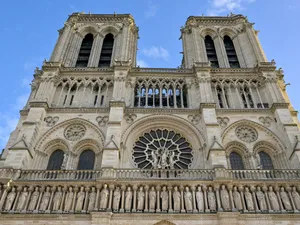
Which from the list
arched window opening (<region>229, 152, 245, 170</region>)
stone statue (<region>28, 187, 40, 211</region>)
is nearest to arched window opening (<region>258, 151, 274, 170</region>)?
arched window opening (<region>229, 152, 245, 170</region>)

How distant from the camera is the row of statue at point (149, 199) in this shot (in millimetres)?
14875

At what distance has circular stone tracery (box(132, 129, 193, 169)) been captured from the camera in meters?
18.3

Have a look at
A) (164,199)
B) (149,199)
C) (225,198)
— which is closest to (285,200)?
(225,198)

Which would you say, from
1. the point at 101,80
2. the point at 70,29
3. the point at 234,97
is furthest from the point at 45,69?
the point at 234,97

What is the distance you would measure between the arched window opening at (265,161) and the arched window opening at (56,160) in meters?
12.4

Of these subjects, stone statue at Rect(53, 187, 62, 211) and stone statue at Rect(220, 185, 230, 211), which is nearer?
stone statue at Rect(220, 185, 230, 211)

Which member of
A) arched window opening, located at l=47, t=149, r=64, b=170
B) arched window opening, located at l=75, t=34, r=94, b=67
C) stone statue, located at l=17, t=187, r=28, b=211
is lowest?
stone statue, located at l=17, t=187, r=28, b=211

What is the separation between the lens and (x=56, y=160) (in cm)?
1875

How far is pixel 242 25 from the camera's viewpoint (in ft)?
93.6

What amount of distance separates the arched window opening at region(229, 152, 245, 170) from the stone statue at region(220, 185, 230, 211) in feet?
10.6

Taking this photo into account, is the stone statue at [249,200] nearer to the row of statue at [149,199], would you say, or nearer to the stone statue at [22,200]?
the row of statue at [149,199]

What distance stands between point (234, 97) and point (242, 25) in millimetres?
9830

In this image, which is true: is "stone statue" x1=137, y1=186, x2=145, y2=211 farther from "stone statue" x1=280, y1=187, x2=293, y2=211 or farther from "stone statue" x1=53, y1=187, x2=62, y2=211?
"stone statue" x1=280, y1=187, x2=293, y2=211

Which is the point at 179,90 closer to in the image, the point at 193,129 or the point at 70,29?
the point at 193,129
